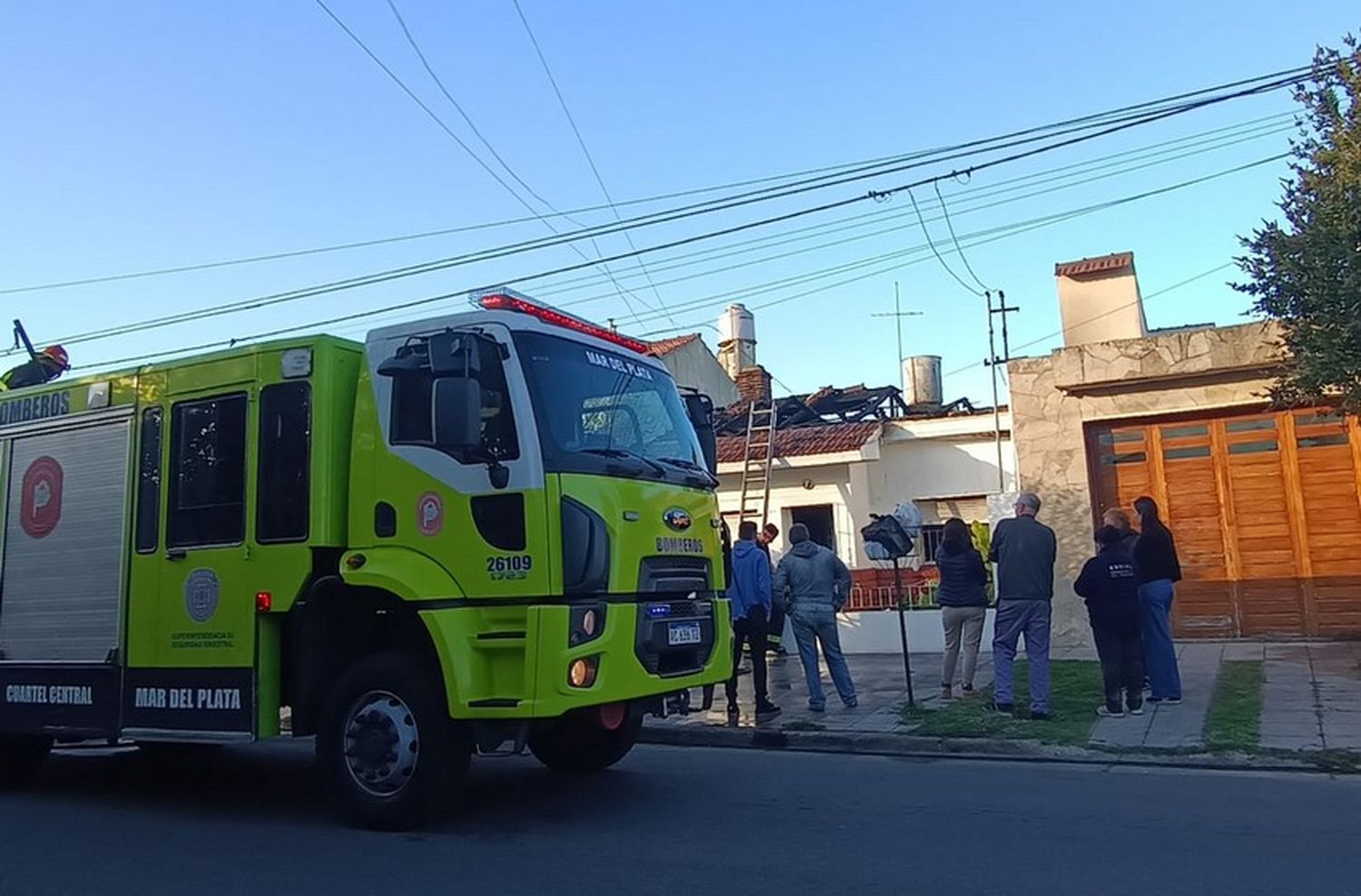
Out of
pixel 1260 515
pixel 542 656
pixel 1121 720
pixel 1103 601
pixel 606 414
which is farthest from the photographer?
pixel 1260 515

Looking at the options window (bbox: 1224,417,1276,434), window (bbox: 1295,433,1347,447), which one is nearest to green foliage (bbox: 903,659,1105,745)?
window (bbox: 1224,417,1276,434)

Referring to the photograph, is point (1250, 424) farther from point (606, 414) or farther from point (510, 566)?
point (510, 566)

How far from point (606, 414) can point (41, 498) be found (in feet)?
14.4

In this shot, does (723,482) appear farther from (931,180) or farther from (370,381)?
(370,381)

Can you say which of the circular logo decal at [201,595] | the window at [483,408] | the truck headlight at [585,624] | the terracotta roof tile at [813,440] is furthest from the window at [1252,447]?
the circular logo decal at [201,595]

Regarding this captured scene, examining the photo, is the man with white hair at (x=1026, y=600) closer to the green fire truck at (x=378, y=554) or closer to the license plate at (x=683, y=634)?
the green fire truck at (x=378, y=554)

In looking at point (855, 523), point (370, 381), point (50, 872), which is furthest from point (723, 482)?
point (50, 872)

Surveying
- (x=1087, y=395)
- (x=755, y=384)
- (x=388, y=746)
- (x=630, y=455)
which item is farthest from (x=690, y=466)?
(x=755, y=384)

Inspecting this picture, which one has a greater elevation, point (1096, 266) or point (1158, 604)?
point (1096, 266)

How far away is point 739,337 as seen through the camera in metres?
26.5

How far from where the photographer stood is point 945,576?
10898 mm

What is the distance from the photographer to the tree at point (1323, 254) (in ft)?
32.8

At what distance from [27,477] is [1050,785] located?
765cm

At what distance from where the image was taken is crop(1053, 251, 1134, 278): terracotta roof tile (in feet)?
55.0
